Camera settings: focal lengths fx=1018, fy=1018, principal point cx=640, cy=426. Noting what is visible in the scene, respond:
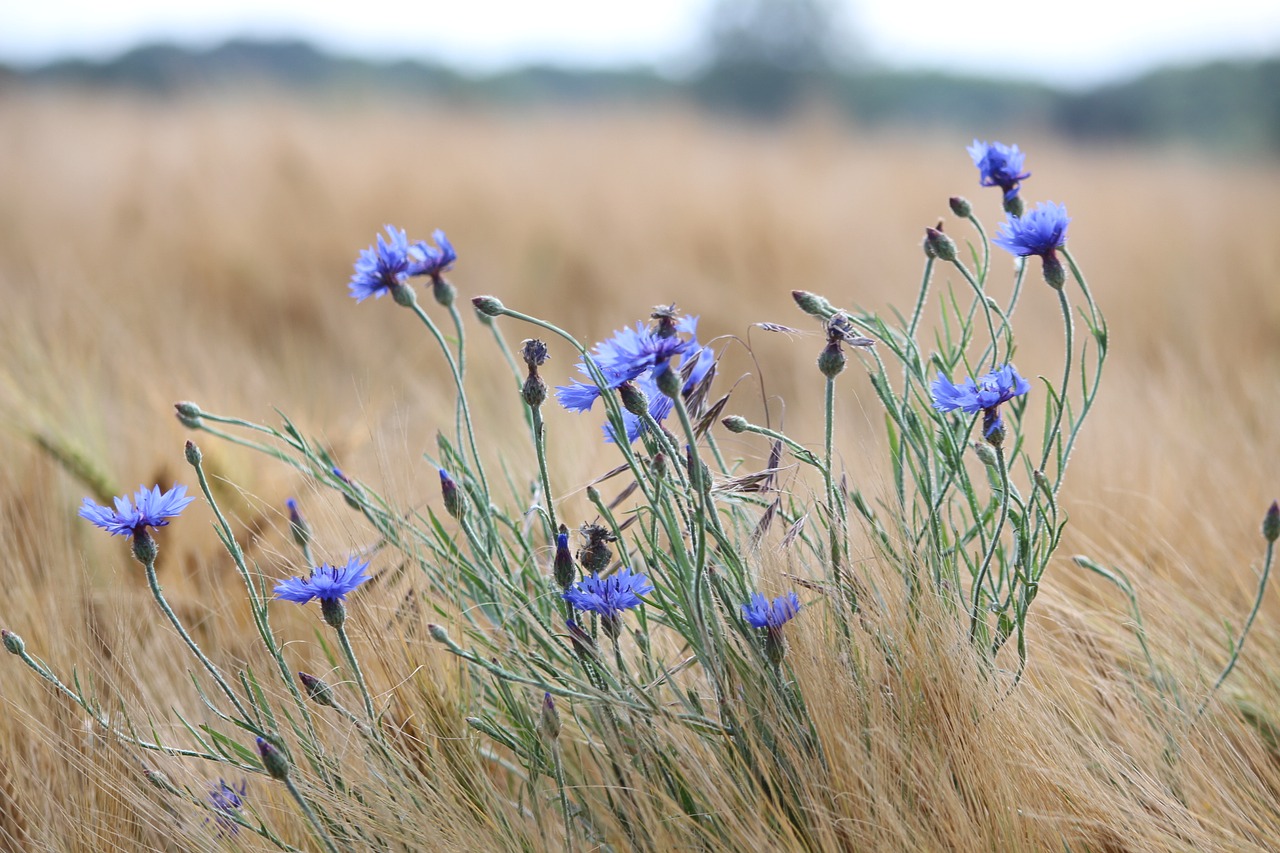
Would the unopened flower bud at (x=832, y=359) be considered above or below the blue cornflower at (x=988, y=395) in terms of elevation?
above

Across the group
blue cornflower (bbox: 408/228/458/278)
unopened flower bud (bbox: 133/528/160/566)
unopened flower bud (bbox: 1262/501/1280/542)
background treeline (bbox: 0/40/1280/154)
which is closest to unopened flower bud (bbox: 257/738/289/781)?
unopened flower bud (bbox: 133/528/160/566)

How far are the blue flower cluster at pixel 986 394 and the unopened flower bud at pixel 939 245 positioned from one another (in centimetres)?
11

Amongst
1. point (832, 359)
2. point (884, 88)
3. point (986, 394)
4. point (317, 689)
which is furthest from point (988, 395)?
point (884, 88)

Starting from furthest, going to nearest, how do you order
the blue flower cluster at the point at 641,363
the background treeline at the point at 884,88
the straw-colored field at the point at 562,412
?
the background treeline at the point at 884,88 → the straw-colored field at the point at 562,412 → the blue flower cluster at the point at 641,363

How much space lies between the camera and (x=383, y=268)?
851 millimetres

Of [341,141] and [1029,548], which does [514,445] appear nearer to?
[1029,548]

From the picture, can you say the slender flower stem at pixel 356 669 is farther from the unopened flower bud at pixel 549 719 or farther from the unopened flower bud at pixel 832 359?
the unopened flower bud at pixel 832 359

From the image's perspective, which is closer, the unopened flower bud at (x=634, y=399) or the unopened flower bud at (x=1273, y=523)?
the unopened flower bud at (x=634, y=399)

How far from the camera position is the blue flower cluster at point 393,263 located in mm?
849

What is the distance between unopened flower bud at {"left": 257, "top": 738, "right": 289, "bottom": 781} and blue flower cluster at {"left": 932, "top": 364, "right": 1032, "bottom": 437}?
534mm

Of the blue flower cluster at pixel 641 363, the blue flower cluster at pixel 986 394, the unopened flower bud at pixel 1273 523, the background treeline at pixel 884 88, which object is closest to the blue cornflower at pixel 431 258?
the blue flower cluster at pixel 641 363

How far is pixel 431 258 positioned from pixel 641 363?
29 cm

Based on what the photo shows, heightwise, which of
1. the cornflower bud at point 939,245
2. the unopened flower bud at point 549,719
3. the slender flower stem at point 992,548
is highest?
Answer: the cornflower bud at point 939,245

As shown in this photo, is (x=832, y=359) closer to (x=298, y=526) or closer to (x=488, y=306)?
(x=488, y=306)
